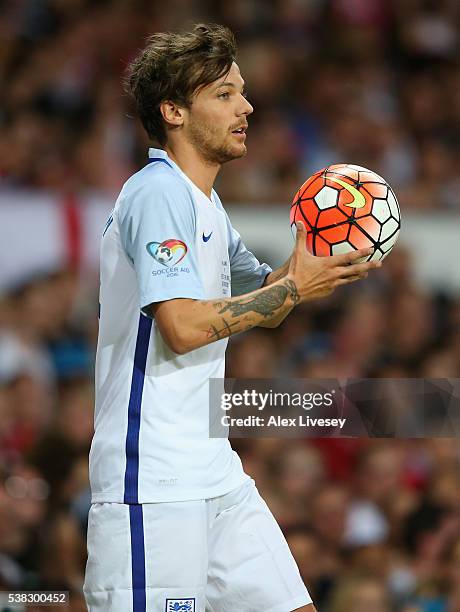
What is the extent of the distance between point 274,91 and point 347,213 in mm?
5716

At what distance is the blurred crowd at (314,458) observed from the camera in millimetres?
5449

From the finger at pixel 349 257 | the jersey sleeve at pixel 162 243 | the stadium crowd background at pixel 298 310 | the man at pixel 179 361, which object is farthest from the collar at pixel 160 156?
the stadium crowd background at pixel 298 310

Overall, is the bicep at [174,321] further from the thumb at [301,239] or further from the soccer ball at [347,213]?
the soccer ball at [347,213]

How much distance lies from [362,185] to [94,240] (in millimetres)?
4035

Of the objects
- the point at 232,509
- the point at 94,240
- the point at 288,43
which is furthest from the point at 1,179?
the point at 232,509

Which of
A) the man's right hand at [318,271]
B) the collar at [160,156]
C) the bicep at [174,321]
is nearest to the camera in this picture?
the bicep at [174,321]

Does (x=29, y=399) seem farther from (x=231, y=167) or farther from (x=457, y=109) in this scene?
(x=457, y=109)

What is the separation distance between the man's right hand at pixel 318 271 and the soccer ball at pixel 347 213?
153 millimetres

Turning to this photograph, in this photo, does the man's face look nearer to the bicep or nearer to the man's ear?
the man's ear

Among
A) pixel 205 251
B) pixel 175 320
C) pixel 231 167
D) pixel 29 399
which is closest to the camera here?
pixel 175 320

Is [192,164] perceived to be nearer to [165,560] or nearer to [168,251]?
[168,251]

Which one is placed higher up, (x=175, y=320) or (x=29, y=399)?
(x=175, y=320)

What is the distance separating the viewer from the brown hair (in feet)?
11.2

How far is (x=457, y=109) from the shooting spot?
9.35 m
